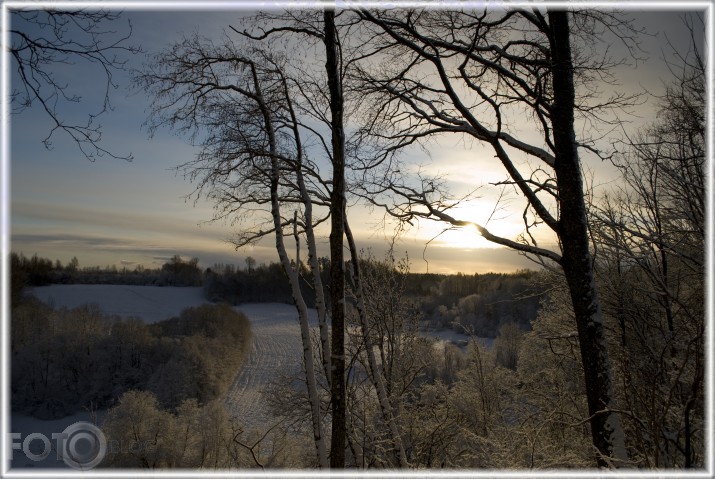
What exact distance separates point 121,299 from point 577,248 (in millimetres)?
64007

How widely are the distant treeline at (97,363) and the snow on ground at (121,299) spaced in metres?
10.8

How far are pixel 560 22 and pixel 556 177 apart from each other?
167 centimetres

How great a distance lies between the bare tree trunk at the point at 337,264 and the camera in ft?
15.4

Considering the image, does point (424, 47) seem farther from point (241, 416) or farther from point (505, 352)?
point (505, 352)

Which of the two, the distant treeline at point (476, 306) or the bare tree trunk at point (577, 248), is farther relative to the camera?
the distant treeline at point (476, 306)

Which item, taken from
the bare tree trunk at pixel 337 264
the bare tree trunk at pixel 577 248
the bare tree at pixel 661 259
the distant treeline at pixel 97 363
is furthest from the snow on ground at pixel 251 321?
the bare tree trunk at pixel 577 248

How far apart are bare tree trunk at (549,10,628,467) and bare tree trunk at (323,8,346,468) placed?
232cm

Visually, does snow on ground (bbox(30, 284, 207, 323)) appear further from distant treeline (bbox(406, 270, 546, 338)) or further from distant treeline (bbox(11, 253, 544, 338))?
distant treeline (bbox(406, 270, 546, 338))

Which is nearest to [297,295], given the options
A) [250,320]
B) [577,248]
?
[577,248]

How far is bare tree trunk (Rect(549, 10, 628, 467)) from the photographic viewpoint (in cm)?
450

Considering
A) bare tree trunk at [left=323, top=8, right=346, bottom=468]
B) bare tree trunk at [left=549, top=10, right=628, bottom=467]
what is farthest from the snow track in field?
bare tree trunk at [left=549, top=10, right=628, bottom=467]

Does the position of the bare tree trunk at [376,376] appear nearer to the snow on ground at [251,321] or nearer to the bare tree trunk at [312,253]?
the bare tree trunk at [312,253]

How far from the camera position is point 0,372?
13.1ft

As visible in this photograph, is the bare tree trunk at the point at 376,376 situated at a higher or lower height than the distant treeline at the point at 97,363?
higher
